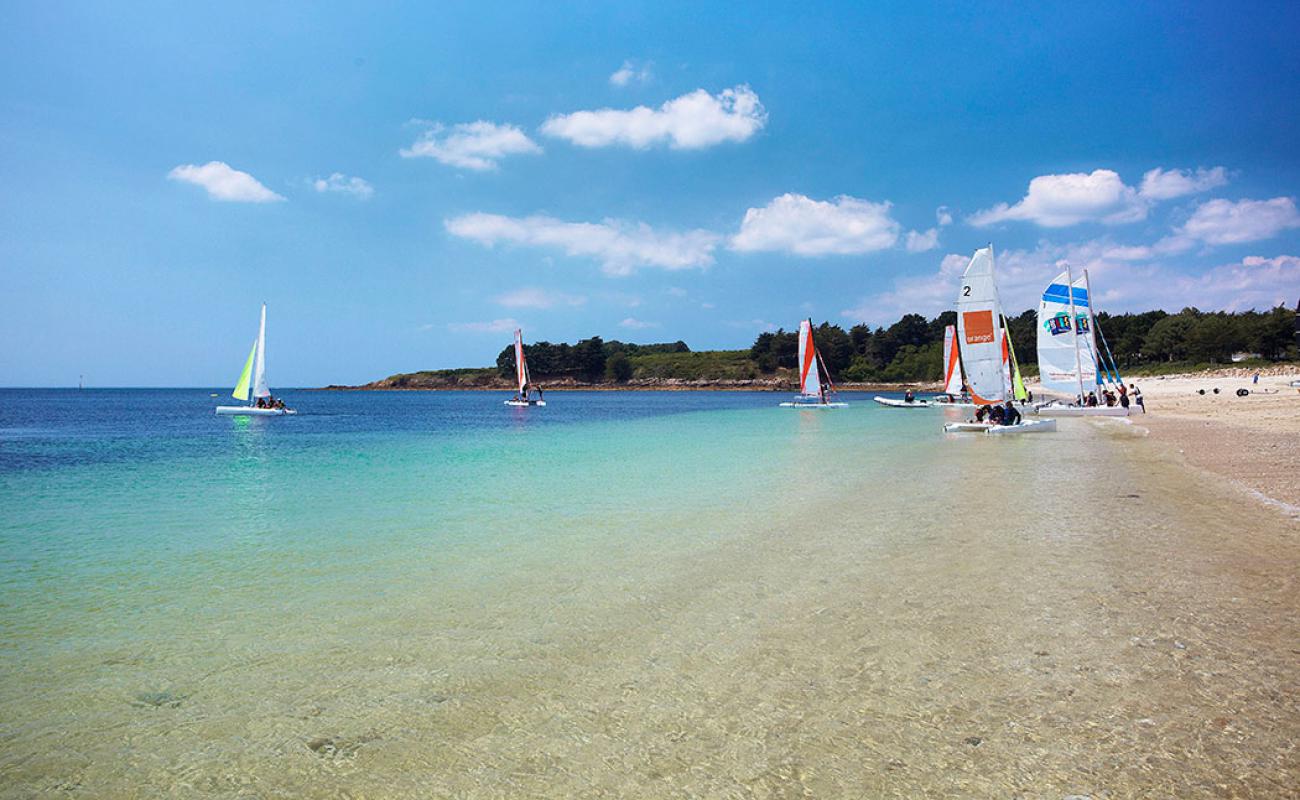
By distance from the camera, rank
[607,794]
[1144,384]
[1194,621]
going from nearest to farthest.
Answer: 1. [607,794]
2. [1194,621]
3. [1144,384]

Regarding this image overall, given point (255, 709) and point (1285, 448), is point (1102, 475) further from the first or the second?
point (255, 709)

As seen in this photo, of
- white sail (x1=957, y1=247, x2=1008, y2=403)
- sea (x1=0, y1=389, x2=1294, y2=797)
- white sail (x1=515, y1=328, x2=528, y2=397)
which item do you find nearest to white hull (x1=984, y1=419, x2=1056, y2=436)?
white sail (x1=957, y1=247, x2=1008, y2=403)

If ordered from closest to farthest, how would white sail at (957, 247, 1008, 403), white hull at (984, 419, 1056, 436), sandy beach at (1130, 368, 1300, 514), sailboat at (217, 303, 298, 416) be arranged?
sandy beach at (1130, 368, 1300, 514)
white hull at (984, 419, 1056, 436)
white sail at (957, 247, 1008, 403)
sailboat at (217, 303, 298, 416)

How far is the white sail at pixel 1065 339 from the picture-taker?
41.7 meters

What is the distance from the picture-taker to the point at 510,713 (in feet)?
15.7

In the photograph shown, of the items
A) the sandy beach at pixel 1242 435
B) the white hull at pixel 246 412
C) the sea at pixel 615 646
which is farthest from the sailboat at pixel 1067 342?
the white hull at pixel 246 412

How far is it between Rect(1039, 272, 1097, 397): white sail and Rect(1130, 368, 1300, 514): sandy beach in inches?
175

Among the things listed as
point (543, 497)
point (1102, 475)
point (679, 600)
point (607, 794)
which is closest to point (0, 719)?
point (607, 794)

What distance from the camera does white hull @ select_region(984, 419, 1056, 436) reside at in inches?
1197

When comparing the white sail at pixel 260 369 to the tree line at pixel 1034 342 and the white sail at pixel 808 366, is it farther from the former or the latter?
Result: the tree line at pixel 1034 342

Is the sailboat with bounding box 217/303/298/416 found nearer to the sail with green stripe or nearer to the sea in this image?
the sail with green stripe

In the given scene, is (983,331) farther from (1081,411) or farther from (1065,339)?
(1065,339)

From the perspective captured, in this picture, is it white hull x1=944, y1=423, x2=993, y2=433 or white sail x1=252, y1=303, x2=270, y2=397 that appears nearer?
white hull x1=944, y1=423, x2=993, y2=433

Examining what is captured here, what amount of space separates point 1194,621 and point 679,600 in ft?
15.3
